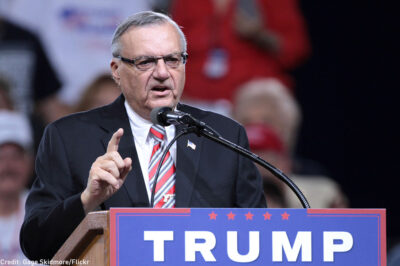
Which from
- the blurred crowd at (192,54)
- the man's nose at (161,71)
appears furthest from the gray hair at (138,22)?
the blurred crowd at (192,54)

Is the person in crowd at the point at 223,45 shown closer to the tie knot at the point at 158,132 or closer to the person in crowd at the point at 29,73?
the person in crowd at the point at 29,73

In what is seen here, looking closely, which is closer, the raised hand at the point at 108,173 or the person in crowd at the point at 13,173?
the raised hand at the point at 108,173

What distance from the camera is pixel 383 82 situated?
6.38 meters

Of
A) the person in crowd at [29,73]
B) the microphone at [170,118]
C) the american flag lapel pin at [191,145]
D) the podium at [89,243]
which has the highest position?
the person in crowd at [29,73]

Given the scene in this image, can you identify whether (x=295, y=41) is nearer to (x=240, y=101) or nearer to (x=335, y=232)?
(x=240, y=101)

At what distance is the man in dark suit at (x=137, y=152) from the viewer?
268 cm

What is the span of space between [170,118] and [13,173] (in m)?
2.37

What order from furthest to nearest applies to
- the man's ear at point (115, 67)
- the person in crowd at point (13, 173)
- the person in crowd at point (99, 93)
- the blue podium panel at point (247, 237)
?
the person in crowd at point (99, 93), the person in crowd at point (13, 173), the man's ear at point (115, 67), the blue podium panel at point (247, 237)

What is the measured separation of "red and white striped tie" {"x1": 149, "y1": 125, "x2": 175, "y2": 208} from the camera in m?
2.70

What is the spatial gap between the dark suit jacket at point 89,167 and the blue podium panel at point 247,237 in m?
0.32

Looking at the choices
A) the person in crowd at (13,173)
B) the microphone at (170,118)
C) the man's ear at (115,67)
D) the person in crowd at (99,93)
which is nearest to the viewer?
the microphone at (170,118)

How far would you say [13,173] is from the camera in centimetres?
469

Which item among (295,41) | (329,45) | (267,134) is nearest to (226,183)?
(267,134)

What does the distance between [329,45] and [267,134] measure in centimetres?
168
